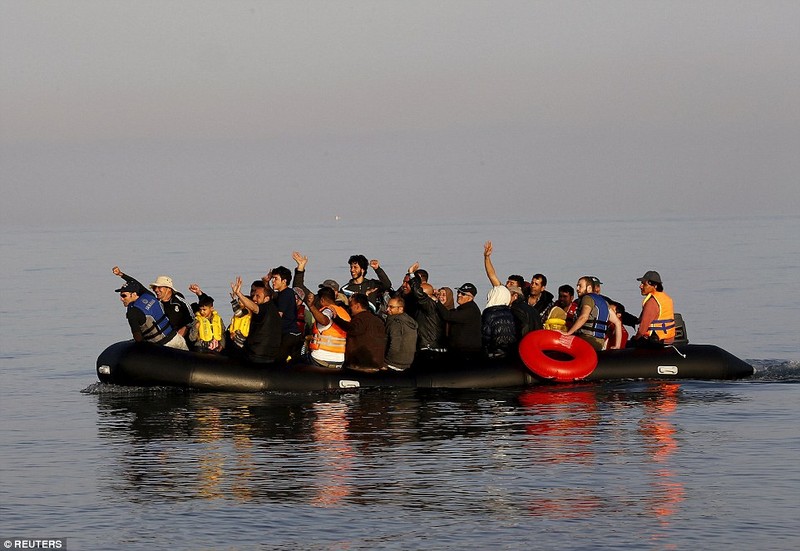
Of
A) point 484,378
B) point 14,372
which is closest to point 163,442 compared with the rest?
point 484,378

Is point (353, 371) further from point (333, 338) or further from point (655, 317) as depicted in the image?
point (655, 317)

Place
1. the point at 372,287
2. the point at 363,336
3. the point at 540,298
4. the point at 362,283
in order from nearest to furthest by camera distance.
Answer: the point at 363,336, the point at 362,283, the point at 372,287, the point at 540,298

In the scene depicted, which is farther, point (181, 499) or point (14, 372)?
point (14, 372)

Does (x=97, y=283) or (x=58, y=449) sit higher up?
(x=97, y=283)

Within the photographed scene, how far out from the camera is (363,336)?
1606cm

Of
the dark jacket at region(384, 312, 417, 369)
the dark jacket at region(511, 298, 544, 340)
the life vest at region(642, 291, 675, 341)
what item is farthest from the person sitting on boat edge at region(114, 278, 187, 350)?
the life vest at region(642, 291, 675, 341)

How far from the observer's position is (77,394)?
1794cm

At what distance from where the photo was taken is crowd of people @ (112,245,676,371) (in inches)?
633

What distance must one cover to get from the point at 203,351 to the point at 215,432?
282 centimetres

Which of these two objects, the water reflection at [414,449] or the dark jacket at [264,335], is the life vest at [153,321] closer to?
the water reflection at [414,449]

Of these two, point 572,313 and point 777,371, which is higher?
point 572,313

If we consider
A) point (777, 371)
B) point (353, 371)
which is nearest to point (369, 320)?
point (353, 371)

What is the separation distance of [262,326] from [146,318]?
148 cm

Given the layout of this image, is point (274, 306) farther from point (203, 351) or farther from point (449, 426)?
point (449, 426)
